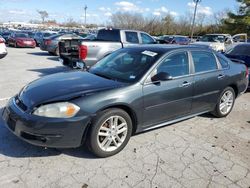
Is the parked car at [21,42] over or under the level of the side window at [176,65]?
under

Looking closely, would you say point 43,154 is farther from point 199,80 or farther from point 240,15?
point 240,15

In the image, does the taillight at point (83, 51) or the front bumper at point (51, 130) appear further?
the taillight at point (83, 51)

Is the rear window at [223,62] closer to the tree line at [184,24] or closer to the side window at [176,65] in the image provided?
the side window at [176,65]

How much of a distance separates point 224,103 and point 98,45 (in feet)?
16.1

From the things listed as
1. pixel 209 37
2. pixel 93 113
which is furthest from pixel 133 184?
pixel 209 37

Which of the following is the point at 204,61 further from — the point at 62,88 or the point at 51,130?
the point at 51,130

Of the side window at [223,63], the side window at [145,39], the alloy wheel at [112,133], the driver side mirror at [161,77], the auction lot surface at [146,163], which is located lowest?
the auction lot surface at [146,163]

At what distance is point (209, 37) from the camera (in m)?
19.8

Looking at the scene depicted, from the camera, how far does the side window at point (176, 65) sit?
14.0 feet

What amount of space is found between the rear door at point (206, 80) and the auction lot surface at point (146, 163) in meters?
0.55

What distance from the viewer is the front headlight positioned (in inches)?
129

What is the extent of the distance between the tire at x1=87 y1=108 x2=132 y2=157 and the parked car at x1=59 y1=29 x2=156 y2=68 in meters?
4.79

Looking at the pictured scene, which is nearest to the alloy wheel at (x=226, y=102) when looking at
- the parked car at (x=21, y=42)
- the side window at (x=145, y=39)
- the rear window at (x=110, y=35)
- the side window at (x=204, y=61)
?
the side window at (x=204, y=61)

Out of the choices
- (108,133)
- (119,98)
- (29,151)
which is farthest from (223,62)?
(29,151)
